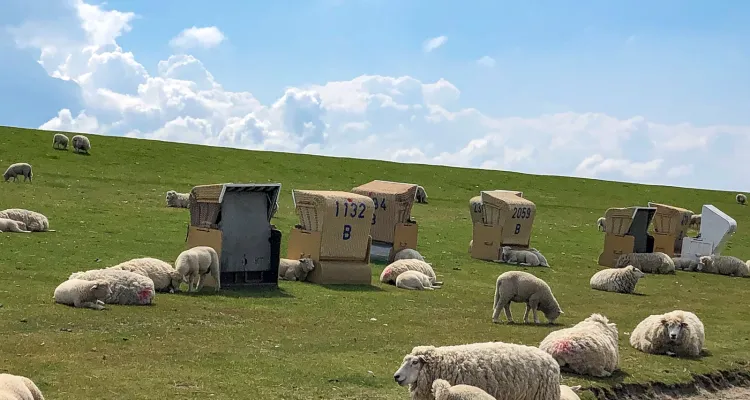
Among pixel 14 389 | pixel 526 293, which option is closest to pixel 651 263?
pixel 526 293

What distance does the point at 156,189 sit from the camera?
43.7 meters

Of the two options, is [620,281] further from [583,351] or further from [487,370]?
[487,370]

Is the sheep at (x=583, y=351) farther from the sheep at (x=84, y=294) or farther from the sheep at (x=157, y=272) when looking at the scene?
the sheep at (x=157, y=272)

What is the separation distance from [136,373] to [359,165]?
51.8 meters

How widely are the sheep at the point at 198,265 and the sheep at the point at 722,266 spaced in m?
21.3

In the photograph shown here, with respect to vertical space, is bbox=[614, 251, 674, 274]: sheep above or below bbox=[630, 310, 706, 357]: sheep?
above

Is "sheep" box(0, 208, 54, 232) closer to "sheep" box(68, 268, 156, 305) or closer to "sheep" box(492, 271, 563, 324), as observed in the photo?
"sheep" box(68, 268, 156, 305)

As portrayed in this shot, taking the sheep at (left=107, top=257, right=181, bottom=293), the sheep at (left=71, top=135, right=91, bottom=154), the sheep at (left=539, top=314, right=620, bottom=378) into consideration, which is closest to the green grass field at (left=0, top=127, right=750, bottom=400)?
the sheep at (left=539, top=314, right=620, bottom=378)

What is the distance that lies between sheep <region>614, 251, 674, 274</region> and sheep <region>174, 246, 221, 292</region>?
17946 millimetres

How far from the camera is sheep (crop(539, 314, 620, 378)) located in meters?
13.5

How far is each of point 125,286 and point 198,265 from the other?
8.72ft

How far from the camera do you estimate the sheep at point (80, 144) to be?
5169cm

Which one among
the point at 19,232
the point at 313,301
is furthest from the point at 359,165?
the point at 313,301

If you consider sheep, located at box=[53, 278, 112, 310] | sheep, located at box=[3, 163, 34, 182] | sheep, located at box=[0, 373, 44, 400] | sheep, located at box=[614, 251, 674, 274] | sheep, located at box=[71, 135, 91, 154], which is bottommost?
sheep, located at box=[0, 373, 44, 400]
